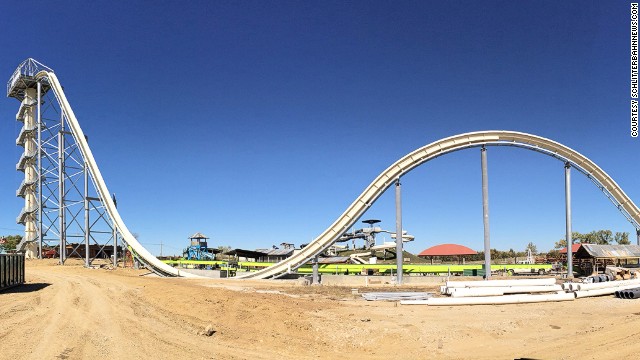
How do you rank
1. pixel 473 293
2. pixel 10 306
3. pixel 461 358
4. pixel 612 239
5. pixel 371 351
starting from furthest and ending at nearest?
pixel 612 239, pixel 473 293, pixel 10 306, pixel 371 351, pixel 461 358

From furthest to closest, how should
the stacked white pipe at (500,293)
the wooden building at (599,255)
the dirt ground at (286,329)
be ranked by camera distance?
the wooden building at (599,255) → the stacked white pipe at (500,293) → the dirt ground at (286,329)

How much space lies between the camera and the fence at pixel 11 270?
23516mm

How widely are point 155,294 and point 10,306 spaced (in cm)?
637

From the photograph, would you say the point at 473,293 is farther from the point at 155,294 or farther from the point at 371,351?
the point at 155,294

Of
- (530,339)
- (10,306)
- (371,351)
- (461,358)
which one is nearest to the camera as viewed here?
(461,358)

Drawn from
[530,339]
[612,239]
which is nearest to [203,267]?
[530,339]

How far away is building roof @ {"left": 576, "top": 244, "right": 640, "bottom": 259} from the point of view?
42.8 m

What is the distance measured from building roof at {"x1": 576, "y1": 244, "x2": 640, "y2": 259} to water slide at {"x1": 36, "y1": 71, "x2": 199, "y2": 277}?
40325mm

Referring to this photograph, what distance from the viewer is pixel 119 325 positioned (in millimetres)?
16172

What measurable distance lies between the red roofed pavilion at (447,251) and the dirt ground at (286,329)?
3373cm

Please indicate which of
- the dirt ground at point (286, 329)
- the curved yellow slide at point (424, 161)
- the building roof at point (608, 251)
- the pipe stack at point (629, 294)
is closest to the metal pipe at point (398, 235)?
the curved yellow slide at point (424, 161)

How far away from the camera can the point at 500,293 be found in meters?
26.2

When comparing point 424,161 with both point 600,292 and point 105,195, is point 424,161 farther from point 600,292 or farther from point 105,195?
point 105,195

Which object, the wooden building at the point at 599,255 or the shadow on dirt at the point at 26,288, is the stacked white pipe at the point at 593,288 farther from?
the shadow on dirt at the point at 26,288
